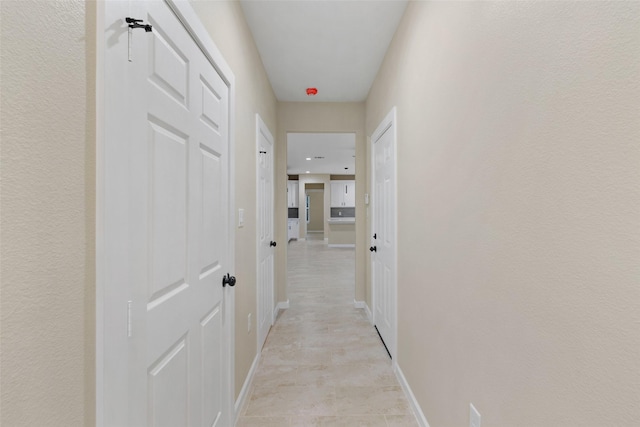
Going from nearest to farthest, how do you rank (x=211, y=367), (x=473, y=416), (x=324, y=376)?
(x=473, y=416) → (x=211, y=367) → (x=324, y=376)

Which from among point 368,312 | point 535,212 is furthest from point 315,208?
point 535,212

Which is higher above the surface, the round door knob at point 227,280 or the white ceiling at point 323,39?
the white ceiling at point 323,39

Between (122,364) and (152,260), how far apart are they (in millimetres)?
286

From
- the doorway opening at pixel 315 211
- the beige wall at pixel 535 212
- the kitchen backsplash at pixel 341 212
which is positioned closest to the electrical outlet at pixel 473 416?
the beige wall at pixel 535 212

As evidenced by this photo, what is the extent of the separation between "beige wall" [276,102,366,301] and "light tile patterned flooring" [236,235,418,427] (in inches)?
19.9

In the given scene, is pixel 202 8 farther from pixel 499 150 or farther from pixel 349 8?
pixel 499 150

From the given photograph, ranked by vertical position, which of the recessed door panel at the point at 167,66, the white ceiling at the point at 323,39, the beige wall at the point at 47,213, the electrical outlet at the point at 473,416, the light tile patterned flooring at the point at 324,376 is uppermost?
the white ceiling at the point at 323,39

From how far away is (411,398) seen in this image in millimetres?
1866

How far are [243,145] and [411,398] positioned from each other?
6.53ft

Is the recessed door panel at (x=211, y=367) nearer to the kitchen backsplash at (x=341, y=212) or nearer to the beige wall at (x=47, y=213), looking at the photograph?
the beige wall at (x=47, y=213)

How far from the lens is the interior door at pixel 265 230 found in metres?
2.51

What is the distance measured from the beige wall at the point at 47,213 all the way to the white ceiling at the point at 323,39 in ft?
5.53

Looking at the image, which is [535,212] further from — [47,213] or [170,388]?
[170,388]

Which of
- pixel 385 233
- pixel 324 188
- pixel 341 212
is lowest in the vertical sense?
pixel 385 233
